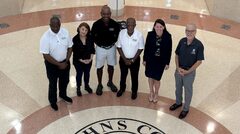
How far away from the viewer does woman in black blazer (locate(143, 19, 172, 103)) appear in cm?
462

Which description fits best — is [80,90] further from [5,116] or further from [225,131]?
[225,131]

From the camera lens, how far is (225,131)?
196 inches

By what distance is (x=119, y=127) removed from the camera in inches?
196

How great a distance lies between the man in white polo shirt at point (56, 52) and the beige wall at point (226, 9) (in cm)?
497

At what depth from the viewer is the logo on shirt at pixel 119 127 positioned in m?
4.89

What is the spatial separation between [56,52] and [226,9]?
5298 millimetres

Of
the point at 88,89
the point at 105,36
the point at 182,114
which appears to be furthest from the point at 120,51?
the point at 182,114

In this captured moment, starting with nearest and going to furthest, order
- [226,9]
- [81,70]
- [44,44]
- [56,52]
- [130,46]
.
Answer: [44,44] < [56,52] < [130,46] < [81,70] < [226,9]

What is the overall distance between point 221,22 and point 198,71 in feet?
7.88

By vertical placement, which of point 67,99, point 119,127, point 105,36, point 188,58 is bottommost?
point 119,127

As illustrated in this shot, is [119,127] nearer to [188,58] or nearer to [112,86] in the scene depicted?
[112,86]

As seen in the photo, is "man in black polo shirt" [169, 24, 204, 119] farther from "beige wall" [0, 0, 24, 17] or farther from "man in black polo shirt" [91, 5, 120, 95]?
"beige wall" [0, 0, 24, 17]

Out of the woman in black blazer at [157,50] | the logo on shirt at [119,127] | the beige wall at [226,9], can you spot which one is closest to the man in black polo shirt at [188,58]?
the woman in black blazer at [157,50]

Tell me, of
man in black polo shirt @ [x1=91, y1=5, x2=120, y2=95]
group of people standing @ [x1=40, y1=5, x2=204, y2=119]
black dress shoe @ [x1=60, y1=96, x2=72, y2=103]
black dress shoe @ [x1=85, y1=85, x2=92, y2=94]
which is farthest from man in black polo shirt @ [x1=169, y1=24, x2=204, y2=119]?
black dress shoe @ [x1=60, y1=96, x2=72, y2=103]
